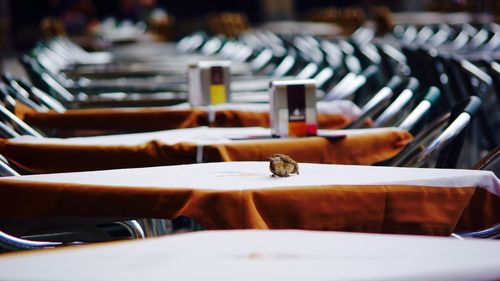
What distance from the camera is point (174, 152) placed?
3.63 meters

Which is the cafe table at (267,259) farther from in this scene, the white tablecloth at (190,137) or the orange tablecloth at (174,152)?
the white tablecloth at (190,137)

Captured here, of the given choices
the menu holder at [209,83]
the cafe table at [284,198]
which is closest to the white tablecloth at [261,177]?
the cafe table at [284,198]

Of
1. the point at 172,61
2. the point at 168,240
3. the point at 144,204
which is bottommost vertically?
the point at 172,61

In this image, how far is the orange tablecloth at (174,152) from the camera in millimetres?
3615

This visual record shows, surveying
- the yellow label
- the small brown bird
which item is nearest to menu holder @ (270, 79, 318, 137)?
the small brown bird

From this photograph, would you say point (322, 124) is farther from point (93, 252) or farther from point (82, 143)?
point (93, 252)

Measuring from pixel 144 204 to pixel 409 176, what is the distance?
1.99ft

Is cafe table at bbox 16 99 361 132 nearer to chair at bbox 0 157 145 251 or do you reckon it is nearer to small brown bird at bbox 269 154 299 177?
chair at bbox 0 157 145 251

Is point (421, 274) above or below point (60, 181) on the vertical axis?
above

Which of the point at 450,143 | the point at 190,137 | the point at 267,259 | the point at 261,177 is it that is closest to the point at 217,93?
the point at 190,137

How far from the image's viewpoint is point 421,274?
1.48 metres

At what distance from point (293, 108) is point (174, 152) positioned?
0.40 meters

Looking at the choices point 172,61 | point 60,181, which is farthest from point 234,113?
point 172,61

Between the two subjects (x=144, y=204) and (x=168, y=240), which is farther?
(x=144, y=204)
